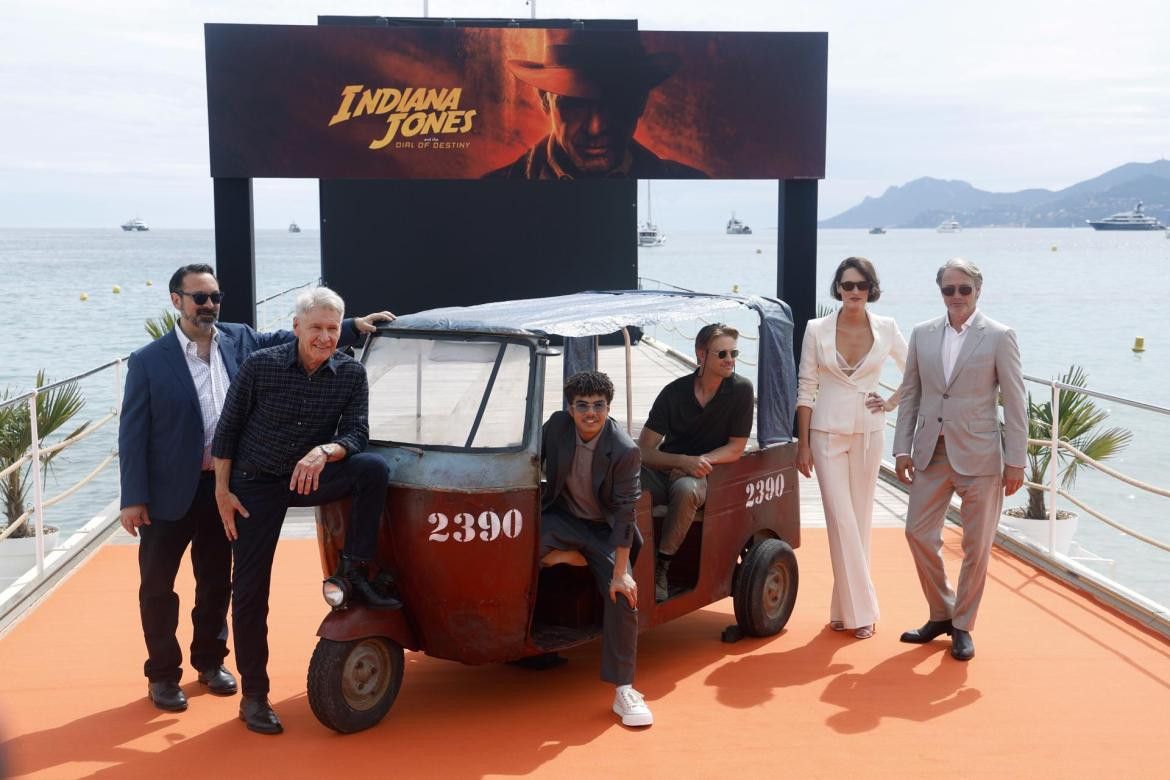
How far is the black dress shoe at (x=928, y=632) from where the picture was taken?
6.51 meters

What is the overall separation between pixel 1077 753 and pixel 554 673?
94.5 inches

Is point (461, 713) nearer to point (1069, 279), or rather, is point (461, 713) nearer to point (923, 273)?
point (1069, 279)

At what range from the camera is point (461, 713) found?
5469 mm

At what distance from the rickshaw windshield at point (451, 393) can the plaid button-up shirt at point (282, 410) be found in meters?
0.32

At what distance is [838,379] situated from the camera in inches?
259

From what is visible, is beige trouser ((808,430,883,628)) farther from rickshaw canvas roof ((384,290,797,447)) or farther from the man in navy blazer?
the man in navy blazer

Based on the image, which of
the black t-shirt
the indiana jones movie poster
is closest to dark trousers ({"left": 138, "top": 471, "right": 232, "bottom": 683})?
the black t-shirt

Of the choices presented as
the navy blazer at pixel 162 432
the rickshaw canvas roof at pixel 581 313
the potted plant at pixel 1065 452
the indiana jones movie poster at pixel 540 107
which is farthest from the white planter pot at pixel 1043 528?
the navy blazer at pixel 162 432

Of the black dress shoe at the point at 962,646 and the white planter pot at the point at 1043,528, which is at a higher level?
the black dress shoe at the point at 962,646

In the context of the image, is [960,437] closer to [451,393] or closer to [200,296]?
[451,393]

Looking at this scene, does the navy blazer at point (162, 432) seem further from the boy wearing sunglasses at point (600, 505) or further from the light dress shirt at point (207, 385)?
the boy wearing sunglasses at point (600, 505)

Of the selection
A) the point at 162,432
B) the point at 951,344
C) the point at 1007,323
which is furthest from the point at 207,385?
the point at 1007,323

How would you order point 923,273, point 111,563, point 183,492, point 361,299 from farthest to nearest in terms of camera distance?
point 923,273
point 361,299
point 111,563
point 183,492

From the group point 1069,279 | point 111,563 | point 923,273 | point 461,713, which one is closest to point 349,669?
point 461,713
